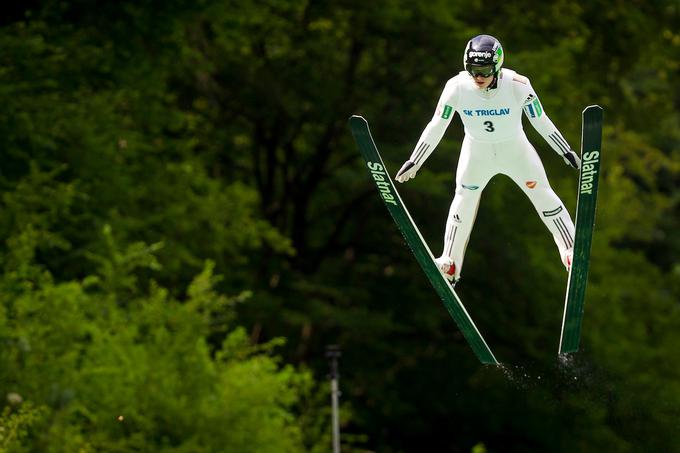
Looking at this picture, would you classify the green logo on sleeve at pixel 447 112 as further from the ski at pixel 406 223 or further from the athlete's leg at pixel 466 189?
the ski at pixel 406 223

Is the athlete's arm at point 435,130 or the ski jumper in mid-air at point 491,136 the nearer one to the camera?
the ski jumper in mid-air at point 491,136

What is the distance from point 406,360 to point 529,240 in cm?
341

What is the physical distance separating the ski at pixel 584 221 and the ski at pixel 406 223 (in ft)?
2.29

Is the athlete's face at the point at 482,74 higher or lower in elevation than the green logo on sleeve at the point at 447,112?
higher

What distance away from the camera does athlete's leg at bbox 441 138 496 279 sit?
1262 cm

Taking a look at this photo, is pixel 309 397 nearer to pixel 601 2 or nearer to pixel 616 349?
pixel 616 349

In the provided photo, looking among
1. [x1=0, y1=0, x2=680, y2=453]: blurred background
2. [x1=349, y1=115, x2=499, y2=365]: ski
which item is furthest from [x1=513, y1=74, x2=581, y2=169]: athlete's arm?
[x1=0, y1=0, x2=680, y2=453]: blurred background

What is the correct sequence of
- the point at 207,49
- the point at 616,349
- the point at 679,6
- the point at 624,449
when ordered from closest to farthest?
the point at 624,449, the point at 679,6, the point at 207,49, the point at 616,349

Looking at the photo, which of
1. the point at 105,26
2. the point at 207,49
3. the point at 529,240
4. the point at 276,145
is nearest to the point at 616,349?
the point at 529,240

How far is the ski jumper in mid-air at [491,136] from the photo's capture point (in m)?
12.1

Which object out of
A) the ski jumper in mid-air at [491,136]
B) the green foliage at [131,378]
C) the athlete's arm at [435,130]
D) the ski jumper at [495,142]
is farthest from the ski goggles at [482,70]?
the green foliage at [131,378]

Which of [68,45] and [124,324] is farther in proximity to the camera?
[68,45]

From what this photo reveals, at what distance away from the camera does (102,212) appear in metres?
25.0

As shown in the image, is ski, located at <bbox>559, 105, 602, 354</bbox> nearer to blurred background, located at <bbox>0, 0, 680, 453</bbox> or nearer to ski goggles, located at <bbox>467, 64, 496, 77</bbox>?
ski goggles, located at <bbox>467, 64, 496, 77</bbox>
